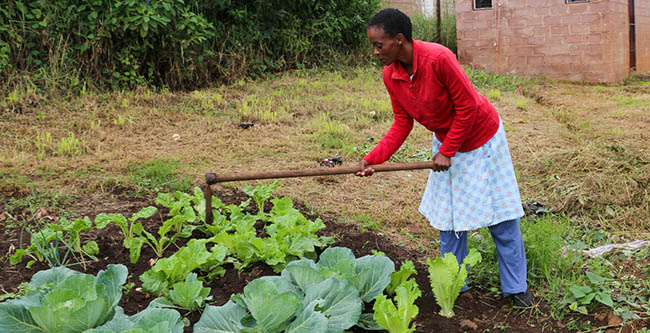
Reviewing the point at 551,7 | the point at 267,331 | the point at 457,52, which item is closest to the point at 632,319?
the point at 267,331

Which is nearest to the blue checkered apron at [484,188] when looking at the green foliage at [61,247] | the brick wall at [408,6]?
the green foliage at [61,247]

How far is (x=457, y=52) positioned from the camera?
11.1 metres

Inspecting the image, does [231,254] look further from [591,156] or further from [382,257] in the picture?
[591,156]

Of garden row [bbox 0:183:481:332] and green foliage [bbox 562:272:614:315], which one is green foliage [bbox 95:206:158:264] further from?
green foliage [bbox 562:272:614:315]

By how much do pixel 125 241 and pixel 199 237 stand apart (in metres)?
0.49

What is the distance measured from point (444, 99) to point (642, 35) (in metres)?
10.3

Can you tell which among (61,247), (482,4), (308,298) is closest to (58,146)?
(61,247)

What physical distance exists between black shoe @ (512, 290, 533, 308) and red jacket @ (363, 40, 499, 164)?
0.72 metres

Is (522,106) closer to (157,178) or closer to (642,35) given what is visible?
(157,178)

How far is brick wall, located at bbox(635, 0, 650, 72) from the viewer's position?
10.7 m

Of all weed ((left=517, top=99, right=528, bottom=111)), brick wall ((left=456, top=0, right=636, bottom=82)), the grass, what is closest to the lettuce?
the grass

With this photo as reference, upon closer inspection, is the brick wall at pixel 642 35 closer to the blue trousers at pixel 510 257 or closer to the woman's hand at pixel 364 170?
the blue trousers at pixel 510 257

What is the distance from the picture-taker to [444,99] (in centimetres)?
252

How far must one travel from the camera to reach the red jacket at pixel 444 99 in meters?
2.42
